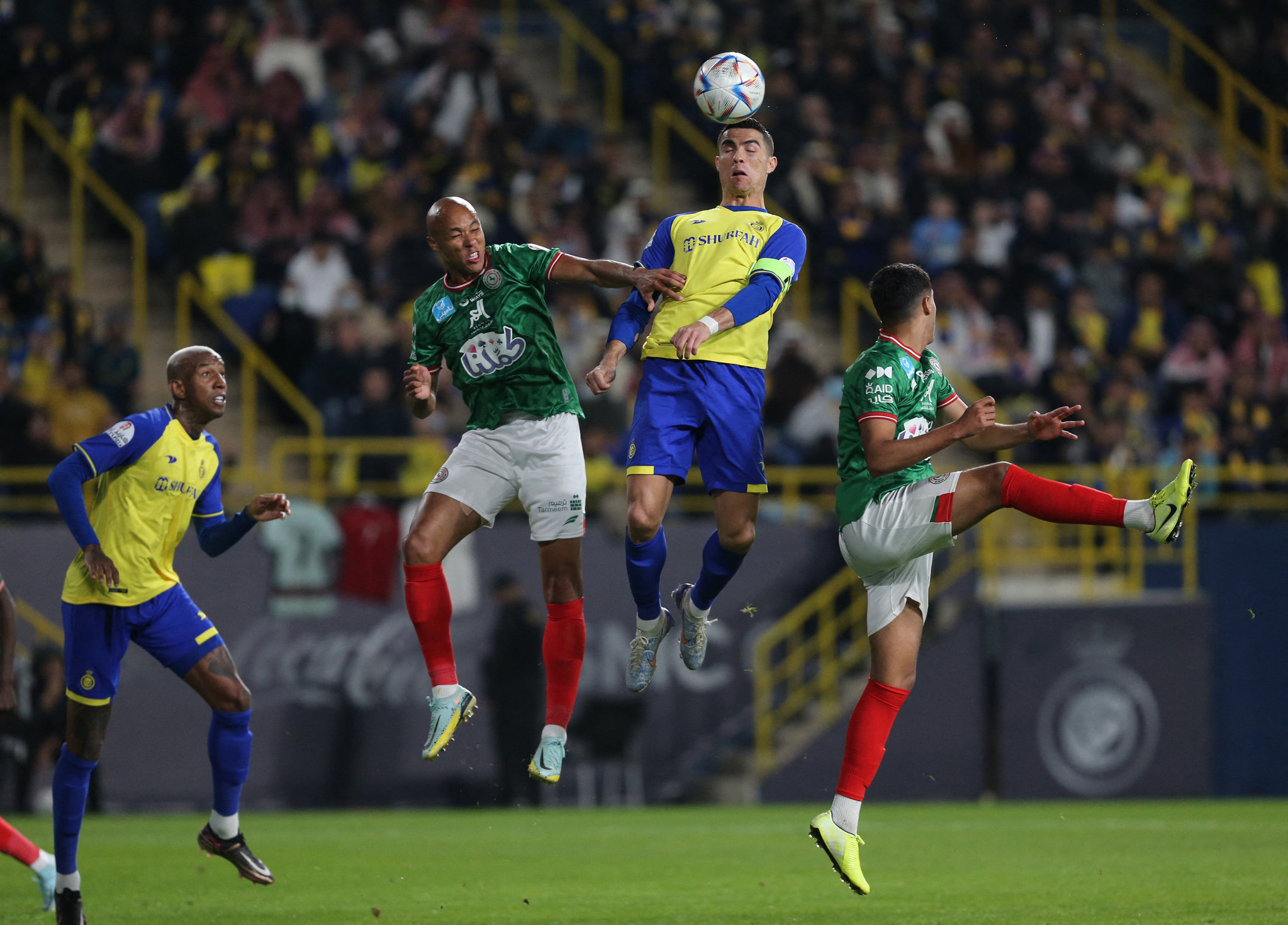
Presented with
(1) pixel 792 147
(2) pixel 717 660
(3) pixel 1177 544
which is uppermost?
(1) pixel 792 147

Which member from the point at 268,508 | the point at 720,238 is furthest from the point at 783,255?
the point at 268,508

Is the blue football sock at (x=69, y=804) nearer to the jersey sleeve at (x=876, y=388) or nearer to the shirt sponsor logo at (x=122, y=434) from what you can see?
the shirt sponsor logo at (x=122, y=434)

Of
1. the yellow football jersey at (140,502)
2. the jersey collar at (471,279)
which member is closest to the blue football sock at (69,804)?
the yellow football jersey at (140,502)

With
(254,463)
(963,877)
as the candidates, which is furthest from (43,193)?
(963,877)

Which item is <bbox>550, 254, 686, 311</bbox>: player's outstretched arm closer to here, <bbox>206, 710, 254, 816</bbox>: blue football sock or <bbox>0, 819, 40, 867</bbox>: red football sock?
<bbox>206, 710, 254, 816</bbox>: blue football sock

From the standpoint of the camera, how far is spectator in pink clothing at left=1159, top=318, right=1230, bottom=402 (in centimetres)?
1727

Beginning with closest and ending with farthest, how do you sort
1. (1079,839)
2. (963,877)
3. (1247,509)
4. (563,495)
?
(563,495) → (963,877) → (1079,839) → (1247,509)

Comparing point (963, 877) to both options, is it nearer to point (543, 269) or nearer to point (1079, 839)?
point (1079, 839)

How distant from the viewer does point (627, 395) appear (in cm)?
1636

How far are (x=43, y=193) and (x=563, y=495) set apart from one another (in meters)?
11.9

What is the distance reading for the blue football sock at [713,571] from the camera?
884cm

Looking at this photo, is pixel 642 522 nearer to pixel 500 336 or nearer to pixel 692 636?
pixel 692 636

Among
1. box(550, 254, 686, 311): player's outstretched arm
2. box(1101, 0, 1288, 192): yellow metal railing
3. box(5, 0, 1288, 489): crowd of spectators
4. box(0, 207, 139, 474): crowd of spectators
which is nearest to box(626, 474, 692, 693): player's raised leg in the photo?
box(550, 254, 686, 311): player's outstretched arm

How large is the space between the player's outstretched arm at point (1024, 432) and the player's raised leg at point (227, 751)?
12.6 feet
